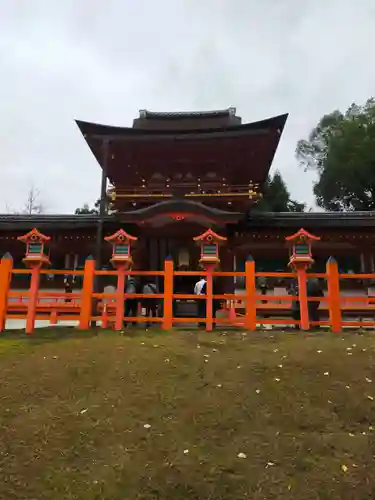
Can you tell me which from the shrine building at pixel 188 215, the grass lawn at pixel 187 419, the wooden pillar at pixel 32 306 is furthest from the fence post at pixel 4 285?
the shrine building at pixel 188 215

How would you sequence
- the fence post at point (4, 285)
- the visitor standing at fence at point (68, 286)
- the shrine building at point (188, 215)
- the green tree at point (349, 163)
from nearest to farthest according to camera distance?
the fence post at point (4, 285) < the shrine building at point (188, 215) < the visitor standing at fence at point (68, 286) < the green tree at point (349, 163)

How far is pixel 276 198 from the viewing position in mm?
42156

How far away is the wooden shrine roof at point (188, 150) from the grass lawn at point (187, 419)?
1199cm

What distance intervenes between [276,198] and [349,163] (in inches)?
276

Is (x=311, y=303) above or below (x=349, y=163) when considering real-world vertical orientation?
below

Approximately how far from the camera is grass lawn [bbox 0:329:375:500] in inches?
193

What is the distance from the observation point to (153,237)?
19.2m

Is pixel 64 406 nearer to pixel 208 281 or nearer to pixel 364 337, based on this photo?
A: pixel 208 281

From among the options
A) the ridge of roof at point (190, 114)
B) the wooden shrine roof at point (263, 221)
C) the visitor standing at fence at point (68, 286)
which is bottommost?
the visitor standing at fence at point (68, 286)

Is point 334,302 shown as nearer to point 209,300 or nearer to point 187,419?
point 209,300

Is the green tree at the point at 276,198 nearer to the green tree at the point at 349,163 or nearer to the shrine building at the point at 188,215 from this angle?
the green tree at the point at 349,163

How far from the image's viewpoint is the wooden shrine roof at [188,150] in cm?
1909

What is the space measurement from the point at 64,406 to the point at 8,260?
5.17 m

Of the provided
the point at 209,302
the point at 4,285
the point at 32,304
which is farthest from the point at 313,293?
the point at 4,285
